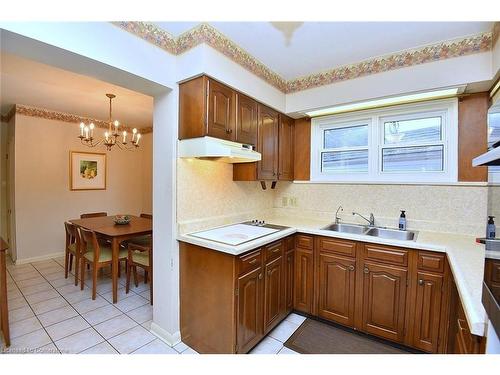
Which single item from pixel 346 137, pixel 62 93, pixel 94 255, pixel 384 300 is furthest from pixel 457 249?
pixel 62 93

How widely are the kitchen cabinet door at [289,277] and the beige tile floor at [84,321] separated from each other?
140 mm

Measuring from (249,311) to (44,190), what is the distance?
418 centimetres

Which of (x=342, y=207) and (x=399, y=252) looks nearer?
(x=399, y=252)

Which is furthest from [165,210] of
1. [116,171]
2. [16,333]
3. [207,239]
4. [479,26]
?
[116,171]

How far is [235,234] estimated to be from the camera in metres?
2.04

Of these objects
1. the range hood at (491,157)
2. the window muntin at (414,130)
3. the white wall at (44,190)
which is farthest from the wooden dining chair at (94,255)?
the window muntin at (414,130)

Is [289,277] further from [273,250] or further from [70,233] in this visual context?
[70,233]

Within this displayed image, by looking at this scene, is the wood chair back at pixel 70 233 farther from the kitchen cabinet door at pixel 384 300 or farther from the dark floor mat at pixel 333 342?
the kitchen cabinet door at pixel 384 300

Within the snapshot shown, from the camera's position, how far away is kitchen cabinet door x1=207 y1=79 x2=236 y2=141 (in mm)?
1884

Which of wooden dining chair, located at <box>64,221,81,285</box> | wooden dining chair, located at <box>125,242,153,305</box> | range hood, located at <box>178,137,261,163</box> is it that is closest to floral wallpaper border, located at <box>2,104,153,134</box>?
wooden dining chair, located at <box>64,221,81,285</box>

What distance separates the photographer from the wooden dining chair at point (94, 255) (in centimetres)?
271

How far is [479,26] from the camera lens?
1738 millimetres
